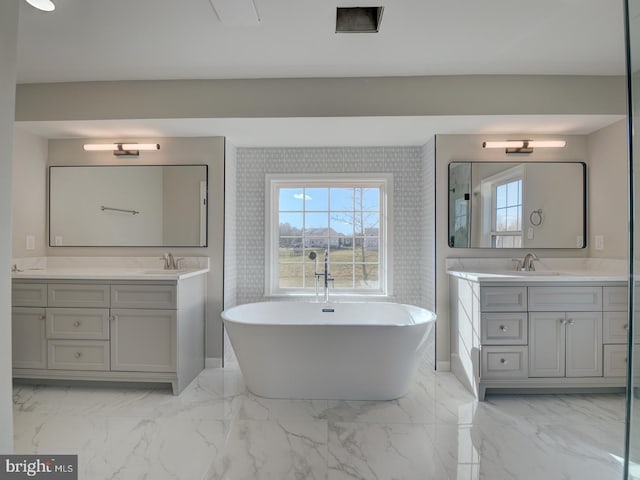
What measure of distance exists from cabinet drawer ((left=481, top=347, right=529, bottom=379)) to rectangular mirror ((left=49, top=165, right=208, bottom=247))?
2681 millimetres

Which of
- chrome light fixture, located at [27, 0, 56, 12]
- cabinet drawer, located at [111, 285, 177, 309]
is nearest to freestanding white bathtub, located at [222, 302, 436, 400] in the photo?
cabinet drawer, located at [111, 285, 177, 309]

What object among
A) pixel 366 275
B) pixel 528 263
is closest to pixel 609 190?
pixel 528 263

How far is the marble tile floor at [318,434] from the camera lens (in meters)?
1.69

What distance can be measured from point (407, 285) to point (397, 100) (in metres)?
1.74

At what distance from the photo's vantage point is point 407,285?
331 centimetres

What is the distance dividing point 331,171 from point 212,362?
6.99 feet

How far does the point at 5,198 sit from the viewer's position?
93cm

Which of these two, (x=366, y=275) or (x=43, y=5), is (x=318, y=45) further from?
(x=366, y=275)

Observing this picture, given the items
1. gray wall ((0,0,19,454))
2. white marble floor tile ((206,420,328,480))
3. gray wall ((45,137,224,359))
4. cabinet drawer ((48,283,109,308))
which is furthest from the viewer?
gray wall ((45,137,224,359))

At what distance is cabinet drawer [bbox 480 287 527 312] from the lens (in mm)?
2398

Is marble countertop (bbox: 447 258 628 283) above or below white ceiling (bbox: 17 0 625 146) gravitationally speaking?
below

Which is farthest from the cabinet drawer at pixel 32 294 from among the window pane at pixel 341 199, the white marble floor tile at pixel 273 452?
the window pane at pixel 341 199

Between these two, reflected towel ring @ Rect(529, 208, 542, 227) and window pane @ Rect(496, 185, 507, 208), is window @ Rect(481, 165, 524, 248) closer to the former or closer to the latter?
window pane @ Rect(496, 185, 507, 208)

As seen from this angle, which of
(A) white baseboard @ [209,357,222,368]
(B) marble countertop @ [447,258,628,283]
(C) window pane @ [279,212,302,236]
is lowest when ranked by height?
(A) white baseboard @ [209,357,222,368]
